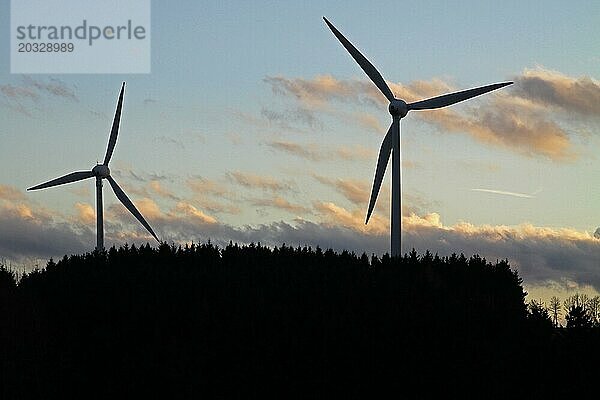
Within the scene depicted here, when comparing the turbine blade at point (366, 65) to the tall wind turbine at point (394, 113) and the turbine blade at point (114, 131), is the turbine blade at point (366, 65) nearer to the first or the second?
the tall wind turbine at point (394, 113)

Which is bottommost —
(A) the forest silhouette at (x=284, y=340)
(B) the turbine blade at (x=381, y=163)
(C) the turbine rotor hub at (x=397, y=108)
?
(A) the forest silhouette at (x=284, y=340)

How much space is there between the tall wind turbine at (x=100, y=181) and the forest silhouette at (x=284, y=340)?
695 inches

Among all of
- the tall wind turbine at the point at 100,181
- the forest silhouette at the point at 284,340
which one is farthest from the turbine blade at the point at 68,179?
the forest silhouette at the point at 284,340

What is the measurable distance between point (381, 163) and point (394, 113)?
10.2 ft

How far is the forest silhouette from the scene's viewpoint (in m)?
41.6

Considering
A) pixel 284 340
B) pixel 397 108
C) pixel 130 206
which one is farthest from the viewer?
pixel 130 206

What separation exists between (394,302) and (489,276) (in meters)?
10.6

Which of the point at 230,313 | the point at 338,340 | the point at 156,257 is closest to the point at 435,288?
the point at 338,340

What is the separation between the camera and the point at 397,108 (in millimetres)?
52375

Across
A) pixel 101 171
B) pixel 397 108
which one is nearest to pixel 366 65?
pixel 397 108

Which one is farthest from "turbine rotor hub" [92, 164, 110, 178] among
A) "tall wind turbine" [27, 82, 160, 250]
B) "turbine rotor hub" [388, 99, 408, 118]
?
"turbine rotor hub" [388, 99, 408, 118]

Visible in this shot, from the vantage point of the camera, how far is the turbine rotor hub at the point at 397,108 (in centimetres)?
5241

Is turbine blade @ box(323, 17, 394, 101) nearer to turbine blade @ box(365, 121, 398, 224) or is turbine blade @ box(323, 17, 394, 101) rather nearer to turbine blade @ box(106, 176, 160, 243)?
turbine blade @ box(365, 121, 398, 224)

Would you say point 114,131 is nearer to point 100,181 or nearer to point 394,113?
point 100,181
